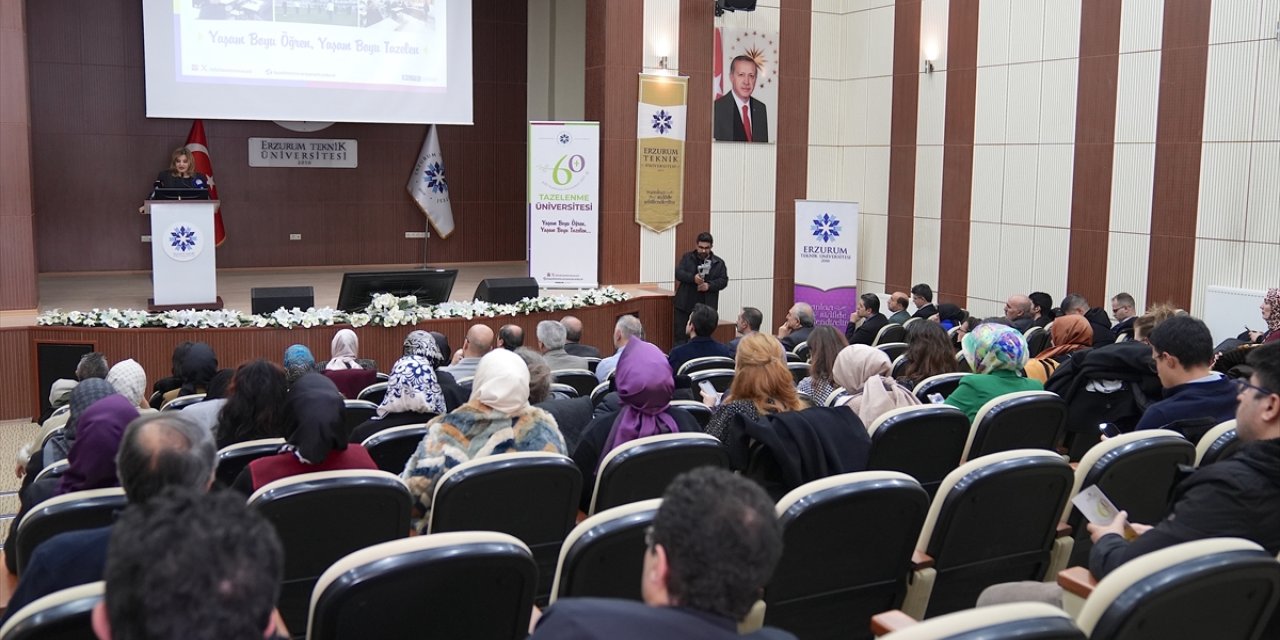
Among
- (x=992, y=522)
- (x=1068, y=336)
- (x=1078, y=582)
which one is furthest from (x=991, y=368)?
(x=1078, y=582)

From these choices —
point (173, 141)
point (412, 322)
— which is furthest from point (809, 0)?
point (173, 141)

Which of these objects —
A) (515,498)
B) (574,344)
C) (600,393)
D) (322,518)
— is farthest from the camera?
(574,344)

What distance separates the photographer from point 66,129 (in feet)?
39.5

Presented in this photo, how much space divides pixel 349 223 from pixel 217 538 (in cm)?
1244

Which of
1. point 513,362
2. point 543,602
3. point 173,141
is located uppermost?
point 173,141

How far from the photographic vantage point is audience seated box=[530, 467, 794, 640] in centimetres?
158

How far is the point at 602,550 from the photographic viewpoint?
8.05 ft

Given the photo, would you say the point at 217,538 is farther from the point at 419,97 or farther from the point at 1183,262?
the point at 419,97

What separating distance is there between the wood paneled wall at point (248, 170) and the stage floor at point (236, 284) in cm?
17

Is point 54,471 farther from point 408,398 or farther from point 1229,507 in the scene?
point 1229,507

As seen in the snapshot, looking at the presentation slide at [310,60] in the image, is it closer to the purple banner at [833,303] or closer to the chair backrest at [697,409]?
the purple banner at [833,303]

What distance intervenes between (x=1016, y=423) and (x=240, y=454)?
272 cm

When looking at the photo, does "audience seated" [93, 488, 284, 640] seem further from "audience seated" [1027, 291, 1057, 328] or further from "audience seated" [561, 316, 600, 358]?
"audience seated" [1027, 291, 1057, 328]

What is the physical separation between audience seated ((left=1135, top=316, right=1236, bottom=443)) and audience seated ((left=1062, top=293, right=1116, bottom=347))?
349cm
